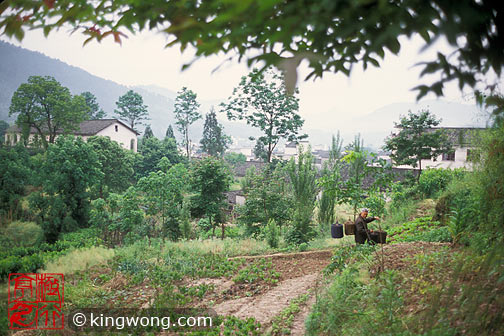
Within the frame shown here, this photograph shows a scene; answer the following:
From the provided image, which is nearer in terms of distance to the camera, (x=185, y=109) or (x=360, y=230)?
(x=360, y=230)

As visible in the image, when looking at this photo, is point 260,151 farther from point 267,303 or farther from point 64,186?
point 267,303

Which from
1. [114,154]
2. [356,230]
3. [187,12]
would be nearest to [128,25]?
[187,12]

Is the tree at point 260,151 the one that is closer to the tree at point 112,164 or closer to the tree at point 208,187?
the tree at point 112,164

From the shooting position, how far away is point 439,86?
136cm

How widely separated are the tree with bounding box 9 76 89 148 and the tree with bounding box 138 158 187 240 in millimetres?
4052

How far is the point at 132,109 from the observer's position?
93.0 ft

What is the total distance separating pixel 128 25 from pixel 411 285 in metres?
3.22

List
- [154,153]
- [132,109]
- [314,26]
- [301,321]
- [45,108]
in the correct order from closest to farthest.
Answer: [314,26], [301,321], [45,108], [154,153], [132,109]

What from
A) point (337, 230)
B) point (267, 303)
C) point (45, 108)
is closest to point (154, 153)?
point (45, 108)

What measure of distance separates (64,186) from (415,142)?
14413 millimetres

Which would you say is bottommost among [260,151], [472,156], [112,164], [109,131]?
[112,164]

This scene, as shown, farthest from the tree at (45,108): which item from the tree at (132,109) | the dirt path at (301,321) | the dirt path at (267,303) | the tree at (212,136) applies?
the tree at (212,136)

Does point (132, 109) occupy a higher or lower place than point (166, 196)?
higher

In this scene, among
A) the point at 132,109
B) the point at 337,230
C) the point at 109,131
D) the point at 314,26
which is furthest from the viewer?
the point at 132,109
